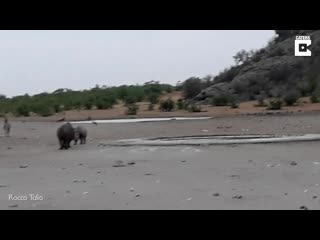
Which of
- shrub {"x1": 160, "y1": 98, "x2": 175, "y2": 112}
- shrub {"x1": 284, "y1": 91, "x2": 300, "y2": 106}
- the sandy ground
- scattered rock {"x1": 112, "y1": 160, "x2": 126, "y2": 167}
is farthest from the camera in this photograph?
shrub {"x1": 160, "y1": 98, "x2": 175, "y2": 112}

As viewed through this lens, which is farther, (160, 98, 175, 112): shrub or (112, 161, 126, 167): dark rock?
(160, 98, 175, 112): shrub

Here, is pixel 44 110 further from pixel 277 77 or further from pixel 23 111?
pixel 277 77

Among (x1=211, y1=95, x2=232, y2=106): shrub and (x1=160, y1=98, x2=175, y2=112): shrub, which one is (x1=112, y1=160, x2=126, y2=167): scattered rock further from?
(x1=211, y1=95, x2=232, y2=106): shrub

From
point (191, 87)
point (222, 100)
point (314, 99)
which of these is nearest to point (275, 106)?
point (314, 99)

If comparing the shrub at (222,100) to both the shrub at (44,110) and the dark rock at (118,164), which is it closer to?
the shrub at (44,110)

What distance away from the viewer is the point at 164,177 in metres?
10.8

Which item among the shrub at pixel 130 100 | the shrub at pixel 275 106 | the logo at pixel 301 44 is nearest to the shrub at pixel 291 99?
the shrub at pixel 275 106

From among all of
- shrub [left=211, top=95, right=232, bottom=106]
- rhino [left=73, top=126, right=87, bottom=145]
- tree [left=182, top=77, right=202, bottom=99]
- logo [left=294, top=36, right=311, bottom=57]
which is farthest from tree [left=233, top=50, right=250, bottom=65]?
logo [left=294, top=36, right=311, bottom=57]

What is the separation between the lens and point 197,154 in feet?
49.4

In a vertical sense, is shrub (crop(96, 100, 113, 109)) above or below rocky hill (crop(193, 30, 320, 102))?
below

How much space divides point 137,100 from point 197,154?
3776 cm

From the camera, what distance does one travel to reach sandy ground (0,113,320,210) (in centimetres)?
804

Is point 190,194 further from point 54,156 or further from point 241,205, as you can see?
point 54,156
